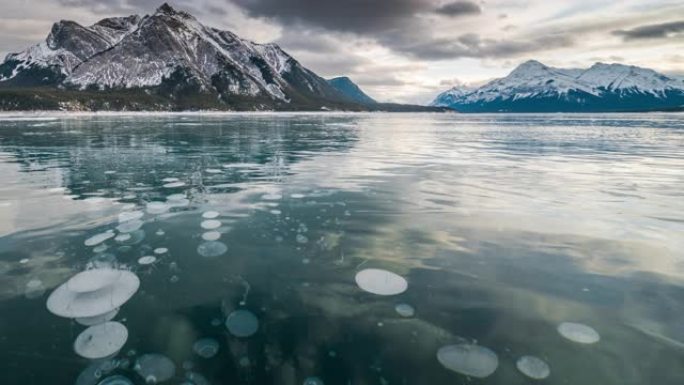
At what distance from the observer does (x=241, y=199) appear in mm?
15258

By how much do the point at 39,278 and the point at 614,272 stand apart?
40.2 feet

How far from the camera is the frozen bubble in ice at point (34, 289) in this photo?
737cm

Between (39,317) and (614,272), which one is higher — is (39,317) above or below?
below

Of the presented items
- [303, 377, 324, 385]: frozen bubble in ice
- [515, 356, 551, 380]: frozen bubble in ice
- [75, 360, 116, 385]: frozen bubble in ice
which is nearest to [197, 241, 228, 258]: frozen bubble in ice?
[75, 360, 116, 385]: frozen bubble in ice

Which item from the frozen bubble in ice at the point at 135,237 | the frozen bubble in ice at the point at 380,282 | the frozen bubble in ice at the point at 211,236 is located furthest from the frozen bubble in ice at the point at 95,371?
the frozen bubble in ice at the point at 211,236

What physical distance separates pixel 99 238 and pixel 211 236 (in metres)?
2.82

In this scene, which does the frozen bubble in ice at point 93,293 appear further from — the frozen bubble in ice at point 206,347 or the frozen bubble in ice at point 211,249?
the frozen bubble in ice at point 206,347

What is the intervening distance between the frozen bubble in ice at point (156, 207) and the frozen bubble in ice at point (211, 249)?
3865mm

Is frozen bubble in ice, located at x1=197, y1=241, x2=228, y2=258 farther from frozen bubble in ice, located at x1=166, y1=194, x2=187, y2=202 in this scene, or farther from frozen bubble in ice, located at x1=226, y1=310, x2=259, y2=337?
frozen bubble in ice, located at x1=166, y1=194, x2=187, y2=202

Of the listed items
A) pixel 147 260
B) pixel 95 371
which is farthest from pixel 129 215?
pixel 95 371

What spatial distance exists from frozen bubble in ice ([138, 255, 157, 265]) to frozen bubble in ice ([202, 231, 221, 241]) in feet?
5.53

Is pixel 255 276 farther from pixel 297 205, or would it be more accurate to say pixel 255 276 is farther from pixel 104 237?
pixel 297 205

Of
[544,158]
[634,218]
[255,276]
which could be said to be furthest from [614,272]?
[544,158]

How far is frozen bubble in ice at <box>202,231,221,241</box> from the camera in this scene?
1078cm
